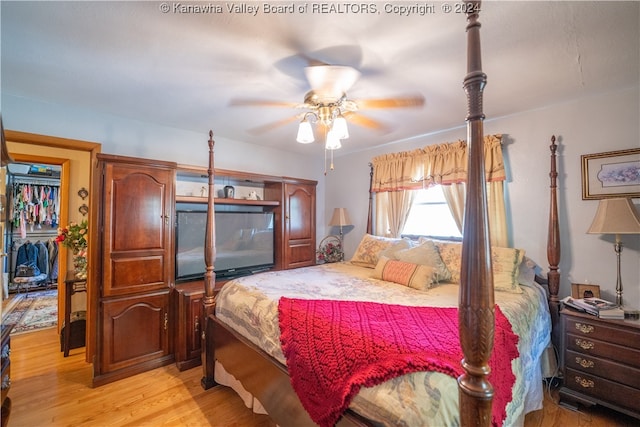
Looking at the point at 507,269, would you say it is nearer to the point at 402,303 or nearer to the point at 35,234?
the point at 402,303

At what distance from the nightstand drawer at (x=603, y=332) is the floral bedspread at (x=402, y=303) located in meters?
0.17

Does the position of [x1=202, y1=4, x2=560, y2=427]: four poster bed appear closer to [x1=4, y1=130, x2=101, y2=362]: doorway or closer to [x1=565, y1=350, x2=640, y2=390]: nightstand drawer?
[x1=565, y1=350, x2=640, y2=390]: nightstand drawer

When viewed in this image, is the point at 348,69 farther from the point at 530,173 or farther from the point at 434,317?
the point at 530,173

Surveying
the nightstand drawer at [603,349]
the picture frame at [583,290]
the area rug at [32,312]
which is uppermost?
the picture frame at [583,290]

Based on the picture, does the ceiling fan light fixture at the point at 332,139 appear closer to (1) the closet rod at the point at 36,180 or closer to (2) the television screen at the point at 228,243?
(2) the television screen at the point at 228,243

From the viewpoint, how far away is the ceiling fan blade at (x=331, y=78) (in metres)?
1.66

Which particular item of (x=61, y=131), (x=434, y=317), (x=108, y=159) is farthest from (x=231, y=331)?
(x=61, y=131)

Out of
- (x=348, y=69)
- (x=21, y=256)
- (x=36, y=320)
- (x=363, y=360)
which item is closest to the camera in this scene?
(x=363, y=360)

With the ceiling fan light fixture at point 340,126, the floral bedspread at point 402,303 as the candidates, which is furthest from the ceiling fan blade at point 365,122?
the floral bedspread at point 402,303

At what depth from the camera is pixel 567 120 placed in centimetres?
234

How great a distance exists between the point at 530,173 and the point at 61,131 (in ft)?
13.9

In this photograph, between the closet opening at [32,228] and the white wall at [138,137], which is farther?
the closet opening at [32,228]

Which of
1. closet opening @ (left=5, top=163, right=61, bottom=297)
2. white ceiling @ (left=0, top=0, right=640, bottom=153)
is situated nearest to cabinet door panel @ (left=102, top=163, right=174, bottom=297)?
white ceiling @ (left=0, top=0, right=640, bottom=153)

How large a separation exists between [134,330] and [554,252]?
3.68m
